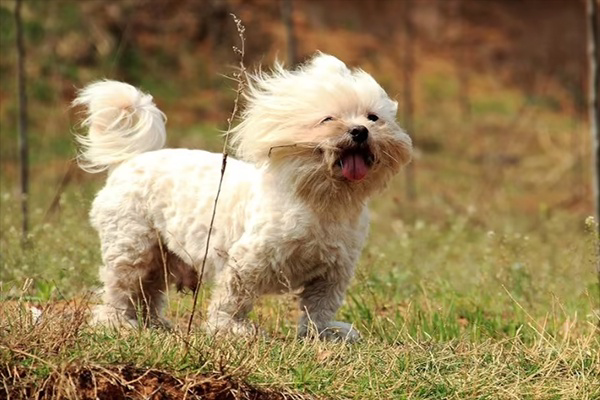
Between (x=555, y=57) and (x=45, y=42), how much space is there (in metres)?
11.6

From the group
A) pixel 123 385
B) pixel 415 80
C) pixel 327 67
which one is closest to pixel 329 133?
pixel 327 67

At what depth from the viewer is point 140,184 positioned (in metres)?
6.17

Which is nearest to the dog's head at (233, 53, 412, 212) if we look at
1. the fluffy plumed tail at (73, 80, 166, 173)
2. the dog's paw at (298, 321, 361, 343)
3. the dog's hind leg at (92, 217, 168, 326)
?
the dog's paw at (298, 321, 361, 343)

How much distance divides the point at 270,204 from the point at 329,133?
487mm

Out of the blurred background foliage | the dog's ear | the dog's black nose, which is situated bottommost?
the blurred background foliage

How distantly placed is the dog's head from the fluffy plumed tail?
1099 millimetres

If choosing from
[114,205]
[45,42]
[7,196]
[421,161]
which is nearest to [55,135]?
[45,42]

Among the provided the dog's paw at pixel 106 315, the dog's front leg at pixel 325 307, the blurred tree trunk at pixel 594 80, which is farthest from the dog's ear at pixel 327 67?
the blurred tree trunk at pixel 594 80

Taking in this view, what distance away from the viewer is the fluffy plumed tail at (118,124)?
657 centimetres

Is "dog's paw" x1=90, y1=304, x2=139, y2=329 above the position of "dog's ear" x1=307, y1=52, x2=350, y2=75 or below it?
below

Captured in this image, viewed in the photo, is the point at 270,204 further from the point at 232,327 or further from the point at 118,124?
Result: the point at 118,124

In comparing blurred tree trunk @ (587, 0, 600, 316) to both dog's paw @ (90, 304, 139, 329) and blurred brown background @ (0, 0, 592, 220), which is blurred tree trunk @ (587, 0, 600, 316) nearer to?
blurred brown background @ (0, 0, 592, 220)

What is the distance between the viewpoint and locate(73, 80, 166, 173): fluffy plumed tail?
6.57 m

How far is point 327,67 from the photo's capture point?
18.5ft
